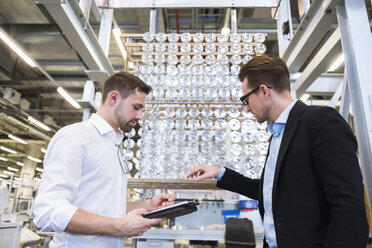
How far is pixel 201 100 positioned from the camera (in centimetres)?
215

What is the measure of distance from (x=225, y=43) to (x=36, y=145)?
15141 millimetres

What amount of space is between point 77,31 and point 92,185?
1199mm

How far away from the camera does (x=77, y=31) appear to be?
181 centimetres

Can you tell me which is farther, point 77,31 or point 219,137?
point 219,137

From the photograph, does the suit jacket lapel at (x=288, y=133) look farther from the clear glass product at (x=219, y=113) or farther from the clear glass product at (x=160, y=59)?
the clear glass product at (x=160, y=59)

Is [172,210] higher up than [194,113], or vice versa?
[194,113]

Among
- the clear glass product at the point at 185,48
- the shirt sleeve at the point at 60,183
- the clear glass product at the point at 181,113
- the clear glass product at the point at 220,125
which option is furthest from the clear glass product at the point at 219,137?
the shirt sleeve at the point at 60,183

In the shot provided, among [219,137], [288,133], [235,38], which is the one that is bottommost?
[288,133]

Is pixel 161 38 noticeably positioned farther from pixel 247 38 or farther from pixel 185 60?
pixel 247 38

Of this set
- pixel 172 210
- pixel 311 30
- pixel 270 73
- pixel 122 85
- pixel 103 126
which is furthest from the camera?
pixel 311 30

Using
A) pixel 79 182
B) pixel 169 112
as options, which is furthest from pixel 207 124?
pixel 79 182

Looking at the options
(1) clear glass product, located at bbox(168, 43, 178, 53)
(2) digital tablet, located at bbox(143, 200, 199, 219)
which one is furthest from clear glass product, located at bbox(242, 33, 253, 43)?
(2) digital tablet, located at bbox(143, 200, 199, 219)

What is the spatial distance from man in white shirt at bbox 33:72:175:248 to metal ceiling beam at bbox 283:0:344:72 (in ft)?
4.17

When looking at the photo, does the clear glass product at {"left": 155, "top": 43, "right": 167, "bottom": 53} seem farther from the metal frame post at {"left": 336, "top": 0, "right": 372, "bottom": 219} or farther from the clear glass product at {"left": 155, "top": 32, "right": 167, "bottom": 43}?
the metal frame post at {"left": 336, "top": 0, "right": 372, "bottom": 219}
